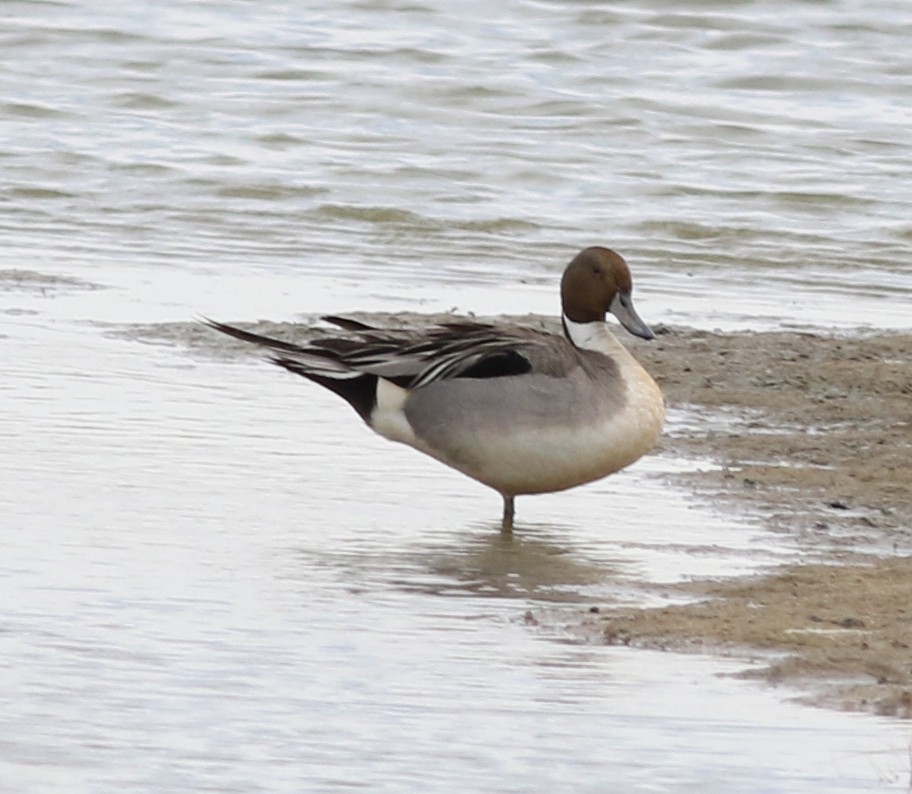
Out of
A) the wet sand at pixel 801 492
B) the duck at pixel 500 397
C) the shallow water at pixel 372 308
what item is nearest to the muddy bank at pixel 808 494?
the wet sand at pixel 801 492

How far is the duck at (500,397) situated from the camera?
623cm

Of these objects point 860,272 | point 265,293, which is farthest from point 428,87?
point 265,293

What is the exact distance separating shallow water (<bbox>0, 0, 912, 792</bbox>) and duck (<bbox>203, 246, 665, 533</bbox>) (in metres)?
0.18

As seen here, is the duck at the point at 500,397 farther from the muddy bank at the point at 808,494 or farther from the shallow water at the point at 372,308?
the muddy bank at the point at 808,494

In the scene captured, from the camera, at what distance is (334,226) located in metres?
12.4

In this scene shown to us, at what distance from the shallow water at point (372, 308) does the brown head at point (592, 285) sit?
19.9 inches

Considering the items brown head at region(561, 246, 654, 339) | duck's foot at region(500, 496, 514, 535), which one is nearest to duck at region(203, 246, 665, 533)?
duck's foot at region(500, 496, 514, 535)

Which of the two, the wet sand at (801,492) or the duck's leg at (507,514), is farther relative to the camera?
the duck's leg at (507,514)

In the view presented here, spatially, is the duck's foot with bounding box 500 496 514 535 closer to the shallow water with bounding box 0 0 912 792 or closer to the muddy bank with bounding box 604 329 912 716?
the shallow water with bounding box 0 0 912 792

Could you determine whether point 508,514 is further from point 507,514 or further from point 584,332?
point 584,332

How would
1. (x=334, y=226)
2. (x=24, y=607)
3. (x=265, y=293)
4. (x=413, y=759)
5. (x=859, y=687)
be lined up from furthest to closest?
1. (x=334, y=226)
2. (x=265, y=293)
3. (x=24, y=607)
4. (x=859, y=687)
5. (x=413, y=759)

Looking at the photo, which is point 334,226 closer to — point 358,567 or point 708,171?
point 708,171

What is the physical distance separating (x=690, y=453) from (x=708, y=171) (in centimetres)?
727

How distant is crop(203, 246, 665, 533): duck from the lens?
623 centimetres
